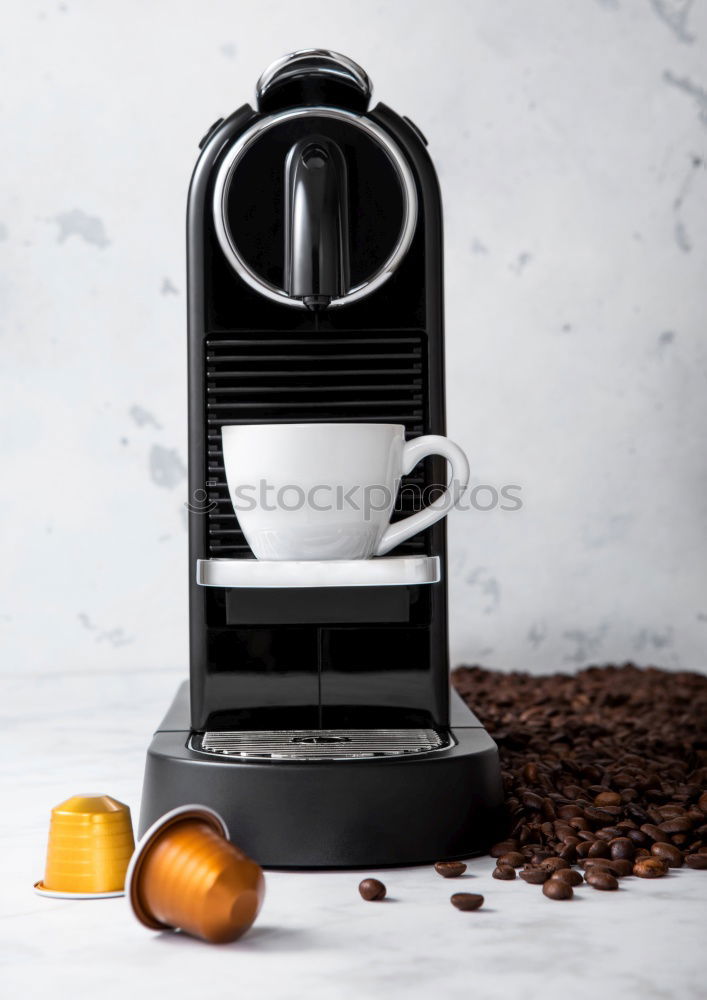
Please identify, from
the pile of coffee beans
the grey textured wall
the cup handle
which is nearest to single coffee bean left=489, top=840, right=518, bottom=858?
the pile of coffee beans

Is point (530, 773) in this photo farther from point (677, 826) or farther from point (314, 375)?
point (314, 375)

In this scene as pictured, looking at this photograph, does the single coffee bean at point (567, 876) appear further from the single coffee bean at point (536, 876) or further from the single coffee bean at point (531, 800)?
the single coffee bean at point (531, 800)

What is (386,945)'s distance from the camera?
64cm

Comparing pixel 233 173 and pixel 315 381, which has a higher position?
pixel 233 173

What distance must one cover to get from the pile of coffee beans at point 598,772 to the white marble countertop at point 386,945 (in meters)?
0.02

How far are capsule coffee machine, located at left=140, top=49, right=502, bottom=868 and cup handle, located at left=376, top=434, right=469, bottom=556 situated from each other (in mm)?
41

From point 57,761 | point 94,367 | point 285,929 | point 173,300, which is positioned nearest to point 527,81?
point 173,300

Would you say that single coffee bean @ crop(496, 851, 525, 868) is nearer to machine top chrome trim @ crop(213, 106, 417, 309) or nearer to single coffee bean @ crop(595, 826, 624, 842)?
single coffee bean @ crop(595, 826, 624, 842)

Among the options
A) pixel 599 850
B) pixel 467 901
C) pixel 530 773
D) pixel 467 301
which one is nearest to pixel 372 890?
pixel 467 901

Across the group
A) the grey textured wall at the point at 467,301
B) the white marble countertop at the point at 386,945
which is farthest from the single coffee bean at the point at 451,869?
the grey textured wall at the point at 467,301

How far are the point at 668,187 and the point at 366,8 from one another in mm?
541

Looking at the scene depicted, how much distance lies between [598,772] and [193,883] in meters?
0.50

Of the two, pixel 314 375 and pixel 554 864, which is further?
pixel 314 375

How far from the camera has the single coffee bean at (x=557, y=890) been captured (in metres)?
0.71
